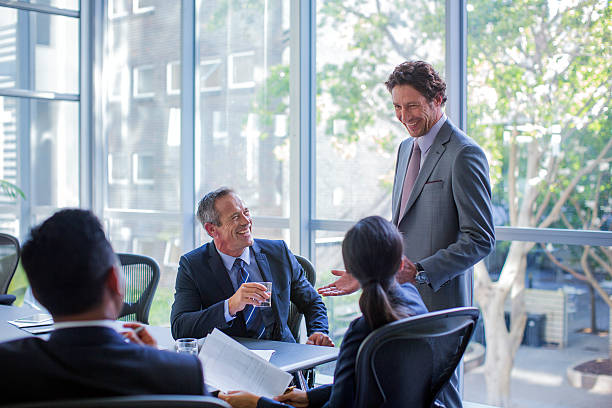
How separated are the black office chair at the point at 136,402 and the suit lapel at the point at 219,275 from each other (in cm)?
136

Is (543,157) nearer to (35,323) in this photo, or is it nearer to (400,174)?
(400,174)

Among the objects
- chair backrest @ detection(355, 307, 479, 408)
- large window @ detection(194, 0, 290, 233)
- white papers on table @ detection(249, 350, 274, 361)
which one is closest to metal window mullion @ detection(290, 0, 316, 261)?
large window @ detection(194, 0, 290, 233)

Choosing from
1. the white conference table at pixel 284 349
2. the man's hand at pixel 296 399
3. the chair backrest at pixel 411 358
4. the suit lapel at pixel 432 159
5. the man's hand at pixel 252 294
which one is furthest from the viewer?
the suit lapel at pixel 432 159

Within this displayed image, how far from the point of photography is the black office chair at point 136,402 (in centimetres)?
115

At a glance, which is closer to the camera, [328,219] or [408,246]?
[408,246]

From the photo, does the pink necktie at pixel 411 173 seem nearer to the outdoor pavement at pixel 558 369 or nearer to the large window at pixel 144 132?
the outdoor pavement at pixel 558 369

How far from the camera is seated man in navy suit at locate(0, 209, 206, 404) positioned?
1255 mm

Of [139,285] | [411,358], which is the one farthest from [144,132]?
[411,358]

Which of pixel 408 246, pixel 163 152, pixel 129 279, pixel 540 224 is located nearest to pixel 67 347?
pixel 408 246

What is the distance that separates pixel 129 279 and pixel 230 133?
1910mm

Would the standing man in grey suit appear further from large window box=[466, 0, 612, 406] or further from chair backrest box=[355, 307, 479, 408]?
large window box=[466, 0, 612, 406]

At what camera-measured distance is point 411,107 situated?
102 inches

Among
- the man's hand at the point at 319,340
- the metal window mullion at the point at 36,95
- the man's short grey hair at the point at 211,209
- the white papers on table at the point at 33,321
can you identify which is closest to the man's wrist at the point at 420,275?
the man's hand at the point at 319,340

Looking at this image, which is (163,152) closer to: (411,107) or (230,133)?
(230,133)
